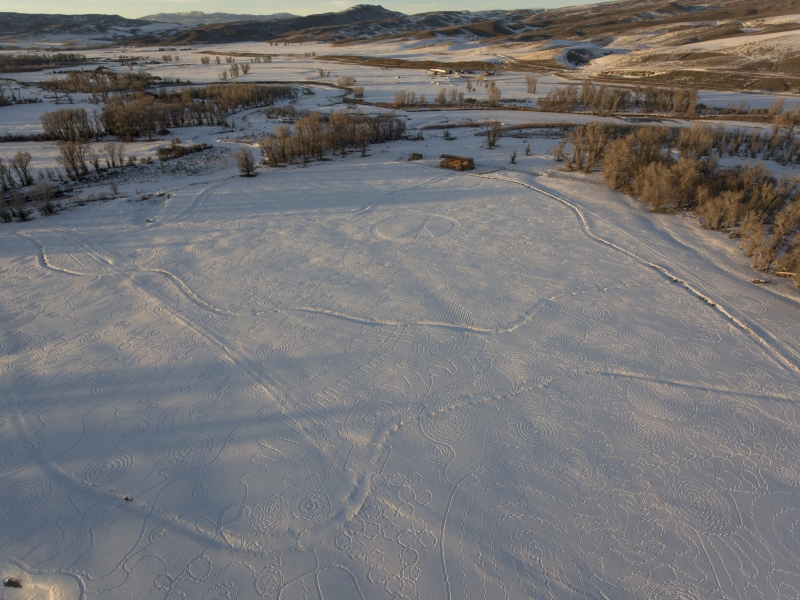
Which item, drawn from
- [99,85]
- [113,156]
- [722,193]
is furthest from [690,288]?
[99,85]

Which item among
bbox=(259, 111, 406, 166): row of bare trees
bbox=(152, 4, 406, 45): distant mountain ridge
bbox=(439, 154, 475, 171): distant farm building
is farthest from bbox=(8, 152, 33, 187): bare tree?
bbox=(152, 4, 406, 45): distant mountain ridge

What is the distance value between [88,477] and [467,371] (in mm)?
7816

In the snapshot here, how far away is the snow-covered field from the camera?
6.59m

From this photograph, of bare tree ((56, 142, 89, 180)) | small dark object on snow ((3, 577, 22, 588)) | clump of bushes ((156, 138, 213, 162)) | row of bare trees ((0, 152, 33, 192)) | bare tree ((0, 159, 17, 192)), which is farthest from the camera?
clump of bushes ((156, 138, 213, 162))

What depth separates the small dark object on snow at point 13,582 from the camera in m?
6.32

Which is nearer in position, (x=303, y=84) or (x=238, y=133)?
(x=238, y=133)

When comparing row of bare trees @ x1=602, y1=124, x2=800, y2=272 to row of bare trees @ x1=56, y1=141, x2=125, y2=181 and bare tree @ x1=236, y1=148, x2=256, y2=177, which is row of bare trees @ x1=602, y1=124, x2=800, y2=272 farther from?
row of bare trees @ x1=56, y1=141, x2=125, y2=181

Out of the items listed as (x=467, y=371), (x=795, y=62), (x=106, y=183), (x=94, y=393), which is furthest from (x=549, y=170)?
(x=795, y=62)

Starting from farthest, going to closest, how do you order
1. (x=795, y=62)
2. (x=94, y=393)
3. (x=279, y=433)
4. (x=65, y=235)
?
(x=795, y=62) < (x=65, y=235) < (x=94, y=393) < (x=279, y=433)

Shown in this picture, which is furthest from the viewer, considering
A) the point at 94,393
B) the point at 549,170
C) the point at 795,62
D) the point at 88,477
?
the point at 795,62

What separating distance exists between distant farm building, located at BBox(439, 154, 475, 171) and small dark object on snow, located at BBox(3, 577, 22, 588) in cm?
2273

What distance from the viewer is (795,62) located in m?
47.8

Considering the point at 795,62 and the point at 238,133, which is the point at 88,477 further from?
the point at 795,62

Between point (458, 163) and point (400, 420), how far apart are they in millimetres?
18456
